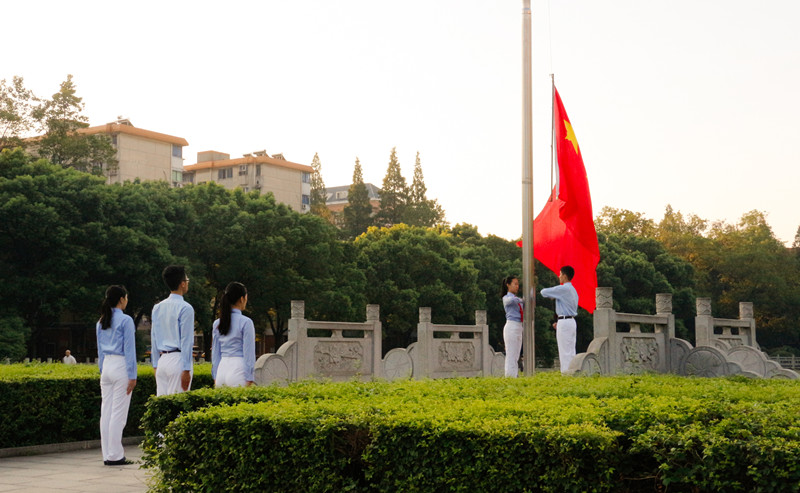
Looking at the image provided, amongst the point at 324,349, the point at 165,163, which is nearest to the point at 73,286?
the point at 324,349

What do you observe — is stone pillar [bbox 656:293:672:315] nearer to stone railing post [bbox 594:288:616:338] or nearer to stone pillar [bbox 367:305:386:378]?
stone railing post [bbox 594:288:616:338]

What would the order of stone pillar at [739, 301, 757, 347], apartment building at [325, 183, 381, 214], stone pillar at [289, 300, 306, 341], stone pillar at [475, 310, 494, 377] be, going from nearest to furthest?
1. stone pillar at [289, 300, 306, 341]
2. stone pillar at [739, 301, 757, 347]
3. stone pillar at [475, 310, 494, 377]
4. apartment building at [325, 183, 381, 214]

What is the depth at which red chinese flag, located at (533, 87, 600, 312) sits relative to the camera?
10719 mm

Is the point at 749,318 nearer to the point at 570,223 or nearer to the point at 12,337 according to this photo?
the point at 570,223

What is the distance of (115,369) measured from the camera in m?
7.93

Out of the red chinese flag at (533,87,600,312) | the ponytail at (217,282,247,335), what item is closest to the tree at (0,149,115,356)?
the red chinese flag at (533,87,600,312)

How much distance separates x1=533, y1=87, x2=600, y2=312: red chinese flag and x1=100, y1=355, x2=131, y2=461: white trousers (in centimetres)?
522

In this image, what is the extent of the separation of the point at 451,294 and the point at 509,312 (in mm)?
28514

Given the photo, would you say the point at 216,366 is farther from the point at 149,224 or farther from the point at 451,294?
the point at 451,294

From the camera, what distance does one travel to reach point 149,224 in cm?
3080

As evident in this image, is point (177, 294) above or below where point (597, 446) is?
above

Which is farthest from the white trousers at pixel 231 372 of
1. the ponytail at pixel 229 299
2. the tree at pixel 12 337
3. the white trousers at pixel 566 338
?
the tree at pixel 12 337

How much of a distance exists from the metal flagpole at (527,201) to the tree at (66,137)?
→ 30531 mm

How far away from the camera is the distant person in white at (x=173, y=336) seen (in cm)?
740
